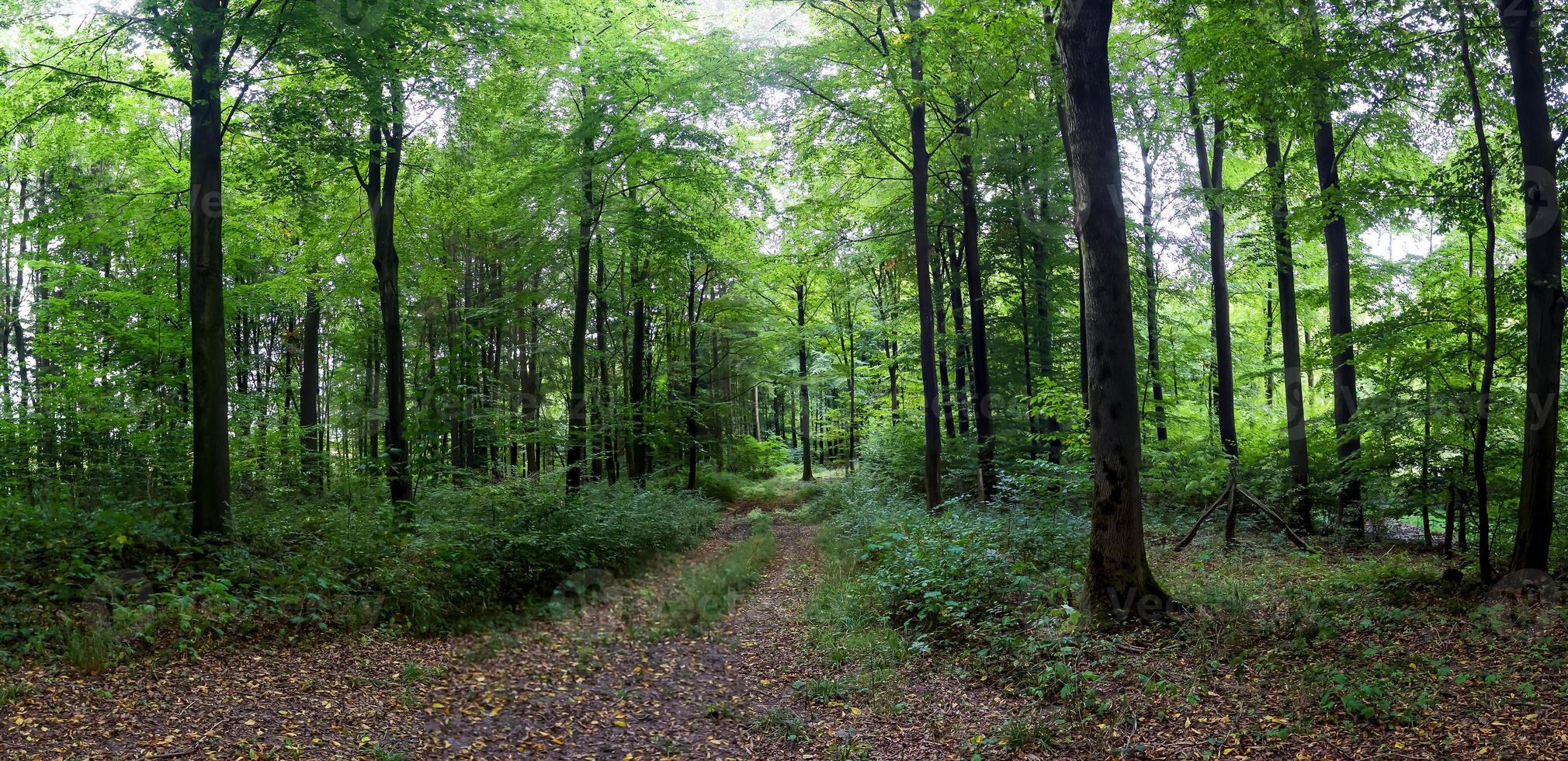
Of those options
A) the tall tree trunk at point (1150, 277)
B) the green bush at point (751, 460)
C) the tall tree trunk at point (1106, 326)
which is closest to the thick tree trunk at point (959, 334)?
the tall tree trunk at point (1150, 277)

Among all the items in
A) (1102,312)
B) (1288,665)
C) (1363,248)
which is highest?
(1363,248)

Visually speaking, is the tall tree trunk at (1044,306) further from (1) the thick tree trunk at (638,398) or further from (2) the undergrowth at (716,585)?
(1) the thick tree trunk at (638,398)

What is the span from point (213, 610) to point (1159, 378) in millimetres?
17797

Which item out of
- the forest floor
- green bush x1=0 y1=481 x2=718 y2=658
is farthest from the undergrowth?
the forest floor

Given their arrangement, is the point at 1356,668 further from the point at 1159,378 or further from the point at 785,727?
the point at 1159,378

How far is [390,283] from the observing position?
38.3ft

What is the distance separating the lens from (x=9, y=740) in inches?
182

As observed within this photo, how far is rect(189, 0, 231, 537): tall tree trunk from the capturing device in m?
8.33

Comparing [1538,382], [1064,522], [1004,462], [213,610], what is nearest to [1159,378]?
[1004,462]

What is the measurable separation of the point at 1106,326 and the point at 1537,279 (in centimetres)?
326

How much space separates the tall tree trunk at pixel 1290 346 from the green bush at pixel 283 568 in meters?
11.0

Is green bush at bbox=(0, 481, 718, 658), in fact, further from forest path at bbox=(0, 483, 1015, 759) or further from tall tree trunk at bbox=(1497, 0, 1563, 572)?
tall tree trunk at bbox=(1497, 0, 1563, 572)

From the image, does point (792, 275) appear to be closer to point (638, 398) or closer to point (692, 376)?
point (692, 376)

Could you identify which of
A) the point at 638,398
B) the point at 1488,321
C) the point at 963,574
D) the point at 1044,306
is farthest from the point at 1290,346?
the point at 638,398
